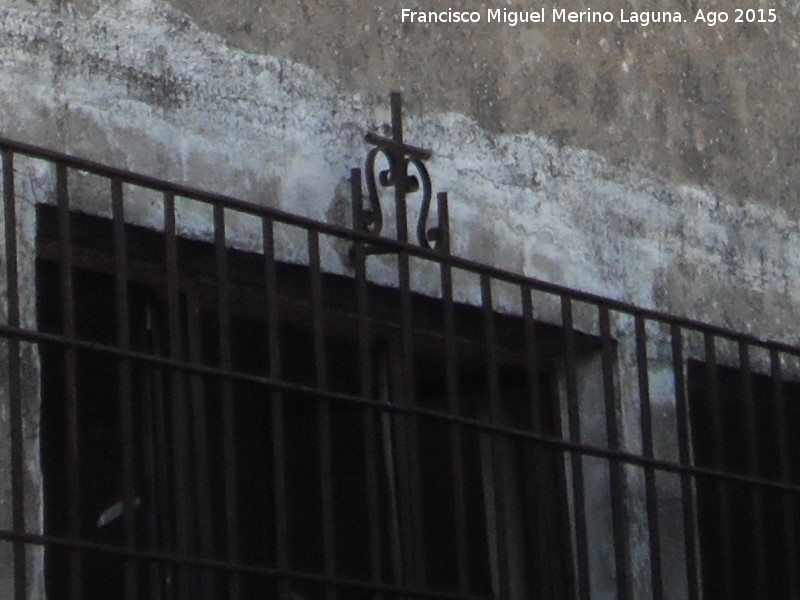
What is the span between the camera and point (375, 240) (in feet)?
15.0

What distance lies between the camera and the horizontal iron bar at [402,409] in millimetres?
3965

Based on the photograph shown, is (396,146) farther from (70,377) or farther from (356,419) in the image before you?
(70,377)

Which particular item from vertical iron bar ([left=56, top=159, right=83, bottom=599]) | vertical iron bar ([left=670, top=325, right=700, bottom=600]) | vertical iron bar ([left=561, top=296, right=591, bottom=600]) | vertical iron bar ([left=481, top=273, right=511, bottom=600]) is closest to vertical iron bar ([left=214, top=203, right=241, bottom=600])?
vertical iron bar ([left=56, top=159, right=83, bottom=599])

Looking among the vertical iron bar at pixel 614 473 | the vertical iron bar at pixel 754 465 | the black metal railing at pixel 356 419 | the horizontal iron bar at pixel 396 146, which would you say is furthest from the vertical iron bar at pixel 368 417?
the vertical iron bar at pixel 754 465

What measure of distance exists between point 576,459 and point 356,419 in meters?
0.47

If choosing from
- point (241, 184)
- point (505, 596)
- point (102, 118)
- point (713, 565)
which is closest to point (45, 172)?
point (102, 118)

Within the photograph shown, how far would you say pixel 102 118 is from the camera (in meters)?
4.31

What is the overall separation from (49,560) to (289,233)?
0.84 metres

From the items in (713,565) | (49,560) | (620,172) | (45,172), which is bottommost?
(713,565)

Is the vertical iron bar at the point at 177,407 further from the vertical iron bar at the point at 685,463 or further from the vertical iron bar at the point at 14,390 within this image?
the vertical iron bar at the point at 685,463

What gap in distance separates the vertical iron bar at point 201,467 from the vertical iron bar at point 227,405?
0.04 meters

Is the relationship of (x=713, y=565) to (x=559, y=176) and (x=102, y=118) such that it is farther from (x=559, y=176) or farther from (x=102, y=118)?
(x=102, y=118)

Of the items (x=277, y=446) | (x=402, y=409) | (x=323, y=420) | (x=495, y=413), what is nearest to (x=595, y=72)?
(x=495, y=413)

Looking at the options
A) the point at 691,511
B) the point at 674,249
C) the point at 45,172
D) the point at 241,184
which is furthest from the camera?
the point at 674,249
